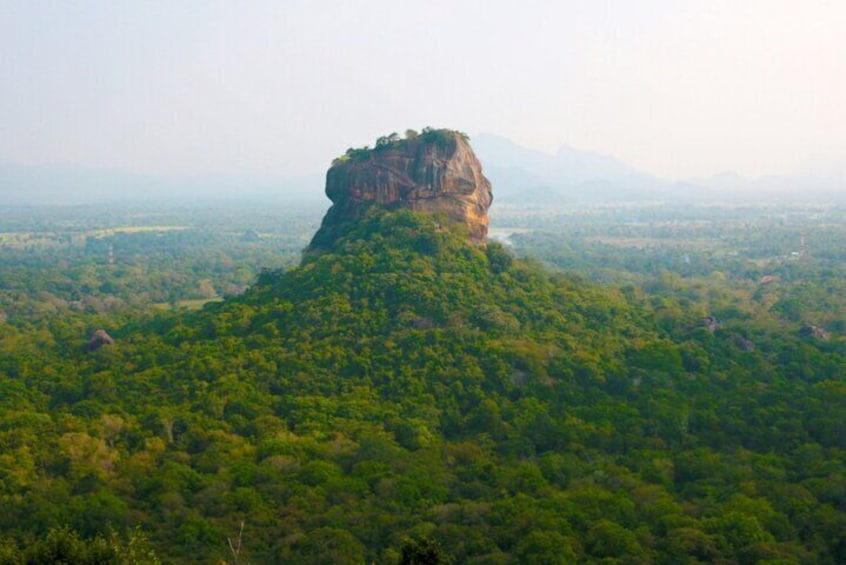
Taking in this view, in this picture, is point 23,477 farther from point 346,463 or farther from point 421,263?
point 421,263

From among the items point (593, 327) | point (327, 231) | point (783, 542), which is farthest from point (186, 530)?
point (327, 231)

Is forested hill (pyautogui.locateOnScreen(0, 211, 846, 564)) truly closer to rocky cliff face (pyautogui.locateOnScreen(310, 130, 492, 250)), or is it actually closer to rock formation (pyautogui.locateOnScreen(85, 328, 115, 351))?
rock formation (pyautogui.locateOnScreen(85, 328, 115, 351))

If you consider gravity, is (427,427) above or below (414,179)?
below

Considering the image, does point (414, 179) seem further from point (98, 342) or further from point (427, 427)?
point (98, 342)

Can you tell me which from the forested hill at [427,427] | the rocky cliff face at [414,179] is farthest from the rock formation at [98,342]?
the rocky cliff face at [414,179]

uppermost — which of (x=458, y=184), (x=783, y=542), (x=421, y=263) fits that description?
(x=458, y=184)

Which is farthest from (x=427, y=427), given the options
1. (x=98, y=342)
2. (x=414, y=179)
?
(x=414, y=179)
